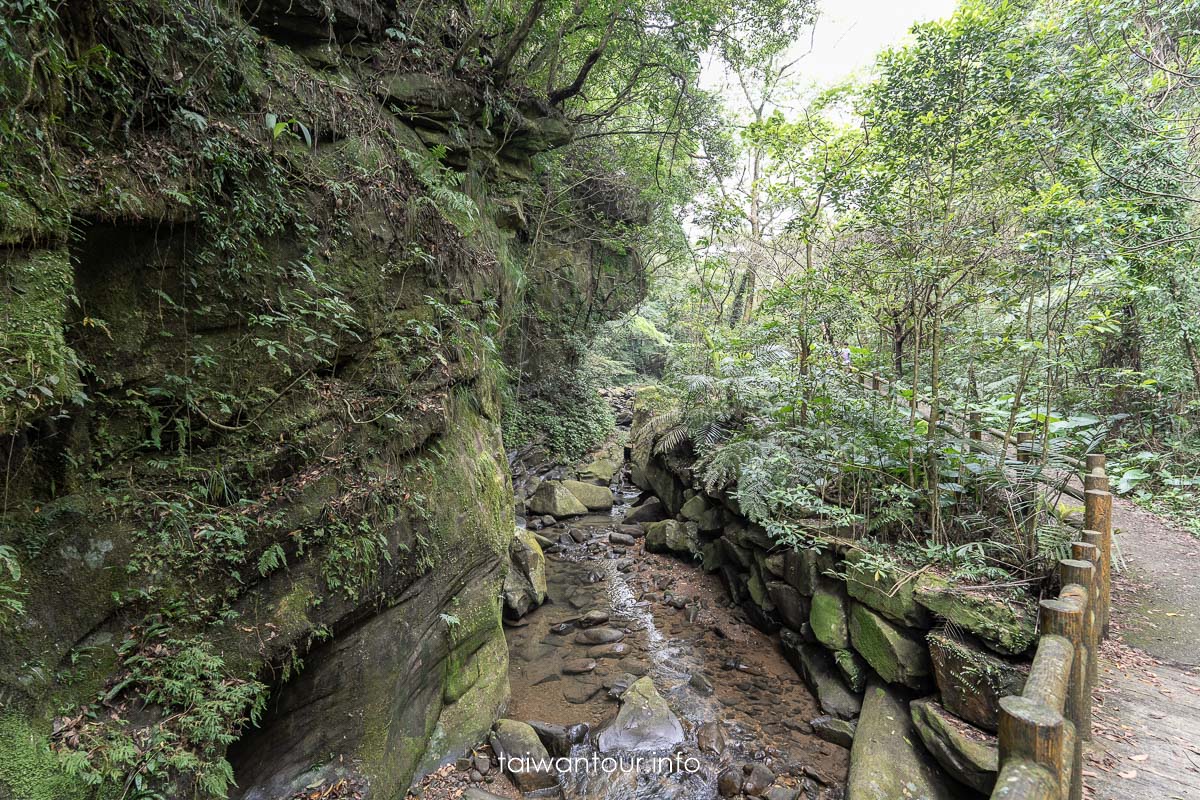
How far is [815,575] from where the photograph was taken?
17.7 ft

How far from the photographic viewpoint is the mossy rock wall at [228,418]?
219 centimetres

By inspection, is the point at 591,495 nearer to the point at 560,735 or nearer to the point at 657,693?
the point at 657,693

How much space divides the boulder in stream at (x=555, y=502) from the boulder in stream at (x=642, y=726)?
572 centimetres

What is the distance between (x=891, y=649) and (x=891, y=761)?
0.88m

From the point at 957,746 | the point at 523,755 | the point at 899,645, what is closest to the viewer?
the point at 957,746

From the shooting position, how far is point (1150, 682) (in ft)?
12.6

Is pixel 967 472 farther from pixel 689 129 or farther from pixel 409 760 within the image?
pixel 689 129

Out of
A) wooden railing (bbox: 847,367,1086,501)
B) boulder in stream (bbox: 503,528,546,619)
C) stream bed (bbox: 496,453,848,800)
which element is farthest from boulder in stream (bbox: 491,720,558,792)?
wooden railing (bbox: 847,367,1086,501)

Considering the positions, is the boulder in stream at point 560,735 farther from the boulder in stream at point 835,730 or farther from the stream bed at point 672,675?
the boulder in stream at point 835,730

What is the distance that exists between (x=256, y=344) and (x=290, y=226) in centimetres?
93

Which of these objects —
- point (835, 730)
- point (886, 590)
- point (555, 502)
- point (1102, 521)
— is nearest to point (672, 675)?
point (835, 730)

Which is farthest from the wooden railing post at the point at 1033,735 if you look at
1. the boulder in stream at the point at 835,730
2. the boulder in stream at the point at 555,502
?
the boulder in stream at the point at 555,502

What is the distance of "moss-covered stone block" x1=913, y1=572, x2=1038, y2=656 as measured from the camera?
3.59 m

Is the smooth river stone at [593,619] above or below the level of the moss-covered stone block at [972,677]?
below
